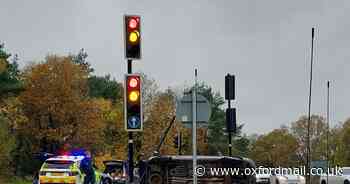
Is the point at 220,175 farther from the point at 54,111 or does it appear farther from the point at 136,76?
the point at 54,111

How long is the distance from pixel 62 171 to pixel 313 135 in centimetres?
6041

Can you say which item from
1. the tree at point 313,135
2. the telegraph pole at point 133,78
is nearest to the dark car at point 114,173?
the telegraph pole at point 133,78

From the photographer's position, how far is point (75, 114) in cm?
7031

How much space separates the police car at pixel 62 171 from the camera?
94.3 feet

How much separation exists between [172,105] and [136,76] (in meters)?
46.1

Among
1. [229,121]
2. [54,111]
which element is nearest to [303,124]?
[54,111]

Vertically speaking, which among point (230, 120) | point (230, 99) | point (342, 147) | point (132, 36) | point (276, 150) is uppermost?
point (132, 36)

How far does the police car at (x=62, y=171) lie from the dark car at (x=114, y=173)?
1.61m

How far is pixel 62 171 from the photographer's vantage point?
1135 inches

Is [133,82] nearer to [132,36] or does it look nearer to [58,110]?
[132,36]

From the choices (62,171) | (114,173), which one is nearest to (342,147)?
(114,173)

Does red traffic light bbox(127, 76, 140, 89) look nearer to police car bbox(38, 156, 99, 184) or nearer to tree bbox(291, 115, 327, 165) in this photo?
police car bbox(38, 156, 99, 184)

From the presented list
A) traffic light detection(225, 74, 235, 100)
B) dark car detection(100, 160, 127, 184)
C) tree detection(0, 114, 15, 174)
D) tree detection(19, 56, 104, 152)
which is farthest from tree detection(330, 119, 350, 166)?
traffic light detection(225, 74, 235, 100)

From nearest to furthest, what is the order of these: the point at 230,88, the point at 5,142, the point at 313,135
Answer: the point at 230,88 < the point at 5,142 < the point at 313,135
